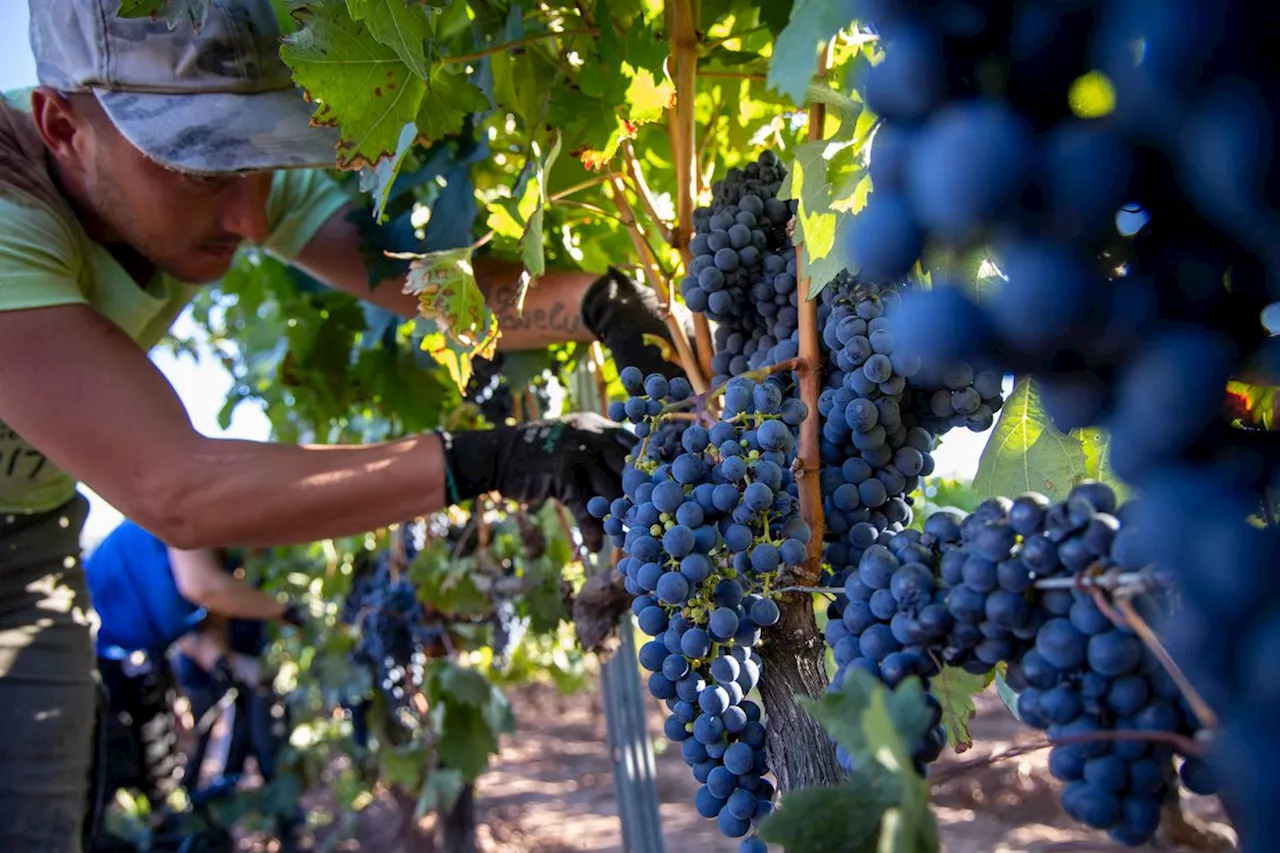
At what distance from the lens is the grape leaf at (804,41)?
60cm

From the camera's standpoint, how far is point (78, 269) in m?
1.74

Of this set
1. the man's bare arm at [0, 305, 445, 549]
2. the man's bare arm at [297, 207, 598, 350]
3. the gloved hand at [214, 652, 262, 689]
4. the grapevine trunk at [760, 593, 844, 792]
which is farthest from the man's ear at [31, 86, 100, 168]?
the gloved hand at [214, 652, 262, 689]

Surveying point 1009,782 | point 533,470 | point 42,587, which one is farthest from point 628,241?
point 1009,782

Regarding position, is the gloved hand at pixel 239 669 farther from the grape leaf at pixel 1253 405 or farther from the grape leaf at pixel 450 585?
the grape leaf at pixel 1253 405

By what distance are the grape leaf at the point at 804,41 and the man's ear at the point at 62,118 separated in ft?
5.14

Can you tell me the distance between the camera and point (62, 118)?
1712 mm

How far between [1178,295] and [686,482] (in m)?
0.51

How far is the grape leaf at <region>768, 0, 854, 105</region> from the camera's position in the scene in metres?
0.60

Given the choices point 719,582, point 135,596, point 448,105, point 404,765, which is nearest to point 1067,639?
point 719,582

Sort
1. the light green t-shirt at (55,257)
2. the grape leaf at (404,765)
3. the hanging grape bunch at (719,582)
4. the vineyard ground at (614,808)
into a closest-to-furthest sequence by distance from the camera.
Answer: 1. the hanging grape bunch at (719,582)
2. the light green t-shirt at (55,257)
3. the grape leaf at (404,765)
4. the vineyard ground at (614,808)

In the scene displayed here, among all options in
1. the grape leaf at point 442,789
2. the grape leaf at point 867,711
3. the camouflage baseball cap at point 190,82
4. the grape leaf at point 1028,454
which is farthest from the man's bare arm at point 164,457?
the grape leaf at point 442,789

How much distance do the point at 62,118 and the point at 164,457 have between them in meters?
0.72

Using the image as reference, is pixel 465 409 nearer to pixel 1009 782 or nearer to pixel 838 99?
pixel 838 99

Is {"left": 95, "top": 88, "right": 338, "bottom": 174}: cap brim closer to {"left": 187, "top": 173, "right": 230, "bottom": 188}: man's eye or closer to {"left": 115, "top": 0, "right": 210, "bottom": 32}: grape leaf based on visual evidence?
{"left": 187, "top": 173, "right": 230, "bottom": 188}: man's eye
